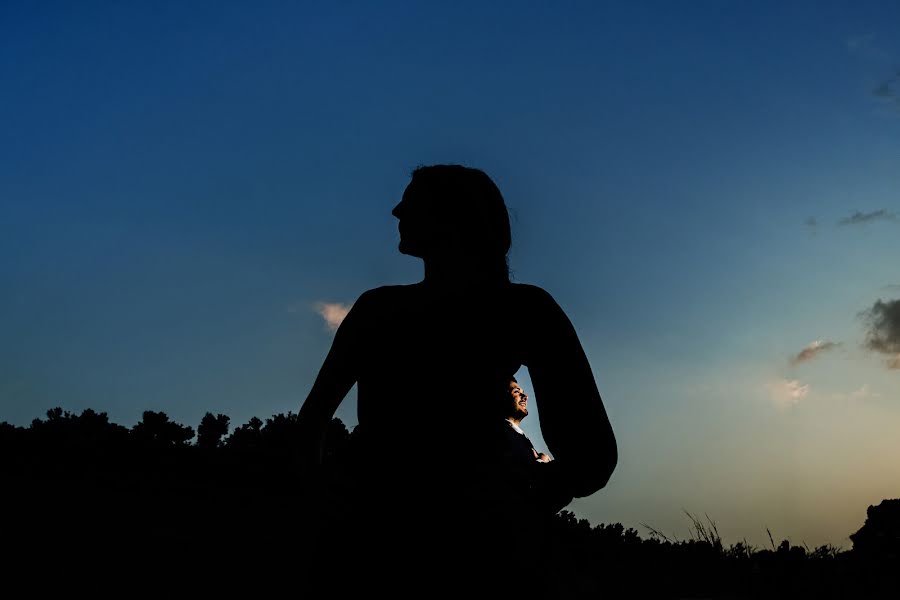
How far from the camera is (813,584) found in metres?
8.69

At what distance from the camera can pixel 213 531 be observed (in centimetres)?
660

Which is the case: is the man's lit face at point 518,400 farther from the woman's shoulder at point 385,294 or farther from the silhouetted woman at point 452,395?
the woman's shoulder at point 385,294

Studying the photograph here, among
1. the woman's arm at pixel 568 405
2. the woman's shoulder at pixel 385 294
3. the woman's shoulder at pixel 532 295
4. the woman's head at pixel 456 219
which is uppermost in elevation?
the woman's head at pixel 456 219

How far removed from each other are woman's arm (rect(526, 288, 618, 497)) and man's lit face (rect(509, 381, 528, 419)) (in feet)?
0.29

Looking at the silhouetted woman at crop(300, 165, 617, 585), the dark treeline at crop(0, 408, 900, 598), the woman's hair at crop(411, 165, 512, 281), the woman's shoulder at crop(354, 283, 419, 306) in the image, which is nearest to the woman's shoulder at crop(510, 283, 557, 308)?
the silhouetted woman at crop(300, 165, 617, 585)

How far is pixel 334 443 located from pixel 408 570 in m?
6.72

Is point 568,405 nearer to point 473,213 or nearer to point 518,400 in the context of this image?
point 518,400

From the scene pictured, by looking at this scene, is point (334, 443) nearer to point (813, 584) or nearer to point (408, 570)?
point (813, 584)

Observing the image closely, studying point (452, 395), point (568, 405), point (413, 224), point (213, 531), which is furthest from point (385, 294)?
point (213, 531)

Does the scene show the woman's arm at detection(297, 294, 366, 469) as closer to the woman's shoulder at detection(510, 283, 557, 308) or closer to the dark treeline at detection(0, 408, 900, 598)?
the woman's shoulder at detection(510, 283, 557, 308)

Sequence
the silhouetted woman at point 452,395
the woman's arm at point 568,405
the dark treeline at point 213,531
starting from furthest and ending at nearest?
the dark treeline at point 213,531 → the woman's arm at point 568,405 → the silhouetted woman at point 452,395

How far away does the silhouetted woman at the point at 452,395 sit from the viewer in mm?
1514

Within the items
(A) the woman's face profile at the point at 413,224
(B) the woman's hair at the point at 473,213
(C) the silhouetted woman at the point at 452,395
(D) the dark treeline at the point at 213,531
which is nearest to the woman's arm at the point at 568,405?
(C) the silhouetted woman at the point at 452,395

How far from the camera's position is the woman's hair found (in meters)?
1.84
